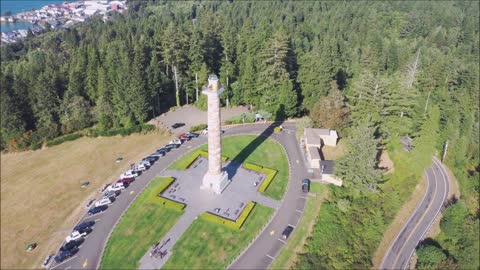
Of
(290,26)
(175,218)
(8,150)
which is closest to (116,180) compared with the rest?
(175,218)

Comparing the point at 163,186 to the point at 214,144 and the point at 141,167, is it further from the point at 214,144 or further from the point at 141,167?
the point at 214,144

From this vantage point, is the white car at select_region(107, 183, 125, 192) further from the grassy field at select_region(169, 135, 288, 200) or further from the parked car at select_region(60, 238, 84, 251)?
the parked car at select_region(60, 238, 84, 251)

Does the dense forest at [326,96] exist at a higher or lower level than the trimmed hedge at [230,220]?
higher

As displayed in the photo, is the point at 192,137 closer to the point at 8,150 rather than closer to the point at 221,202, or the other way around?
the point at 221,202

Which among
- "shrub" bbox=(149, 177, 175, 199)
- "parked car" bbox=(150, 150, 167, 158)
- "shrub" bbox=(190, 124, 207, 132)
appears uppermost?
"shrub" bbox=(190, 124, 207, 132)

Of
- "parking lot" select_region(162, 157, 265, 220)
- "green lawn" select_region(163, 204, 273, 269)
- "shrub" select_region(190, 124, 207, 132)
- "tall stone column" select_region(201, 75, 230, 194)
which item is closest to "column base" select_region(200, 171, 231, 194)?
"tall stone column" select_region(201, 75, 230, 194)

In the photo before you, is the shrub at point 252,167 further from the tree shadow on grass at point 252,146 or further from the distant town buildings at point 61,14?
the distant town buildings at point 61,14

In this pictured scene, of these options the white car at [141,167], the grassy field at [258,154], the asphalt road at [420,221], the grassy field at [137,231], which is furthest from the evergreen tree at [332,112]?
the white car at [141,167]
